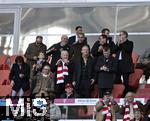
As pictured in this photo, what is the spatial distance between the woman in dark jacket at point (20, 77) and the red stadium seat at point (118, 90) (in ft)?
7.04

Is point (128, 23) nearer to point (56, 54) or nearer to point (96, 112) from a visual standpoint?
point (56, 54)

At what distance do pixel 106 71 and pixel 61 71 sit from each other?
114 centimetres

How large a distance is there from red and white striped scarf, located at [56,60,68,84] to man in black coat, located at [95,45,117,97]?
2.61 feet

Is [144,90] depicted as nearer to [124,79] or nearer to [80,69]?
[124,79]

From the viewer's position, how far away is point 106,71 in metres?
14.7

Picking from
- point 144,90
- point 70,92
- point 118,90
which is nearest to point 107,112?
point 118,90

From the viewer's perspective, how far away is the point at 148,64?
612 inches

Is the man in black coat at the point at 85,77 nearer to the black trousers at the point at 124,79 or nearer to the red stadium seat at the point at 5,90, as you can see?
the black trousers at the point at 124,79

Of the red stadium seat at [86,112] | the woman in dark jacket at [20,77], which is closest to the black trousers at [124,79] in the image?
the red stadium seat at [86,112]

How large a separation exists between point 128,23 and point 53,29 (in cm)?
220

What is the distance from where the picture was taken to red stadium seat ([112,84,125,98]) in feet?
48.5

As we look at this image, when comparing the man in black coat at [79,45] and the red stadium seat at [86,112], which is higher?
the man in black coat at [79,45]

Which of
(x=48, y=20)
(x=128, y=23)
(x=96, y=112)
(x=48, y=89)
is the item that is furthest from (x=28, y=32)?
(x=96, y=112)

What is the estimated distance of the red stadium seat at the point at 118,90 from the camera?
14.8 metres
